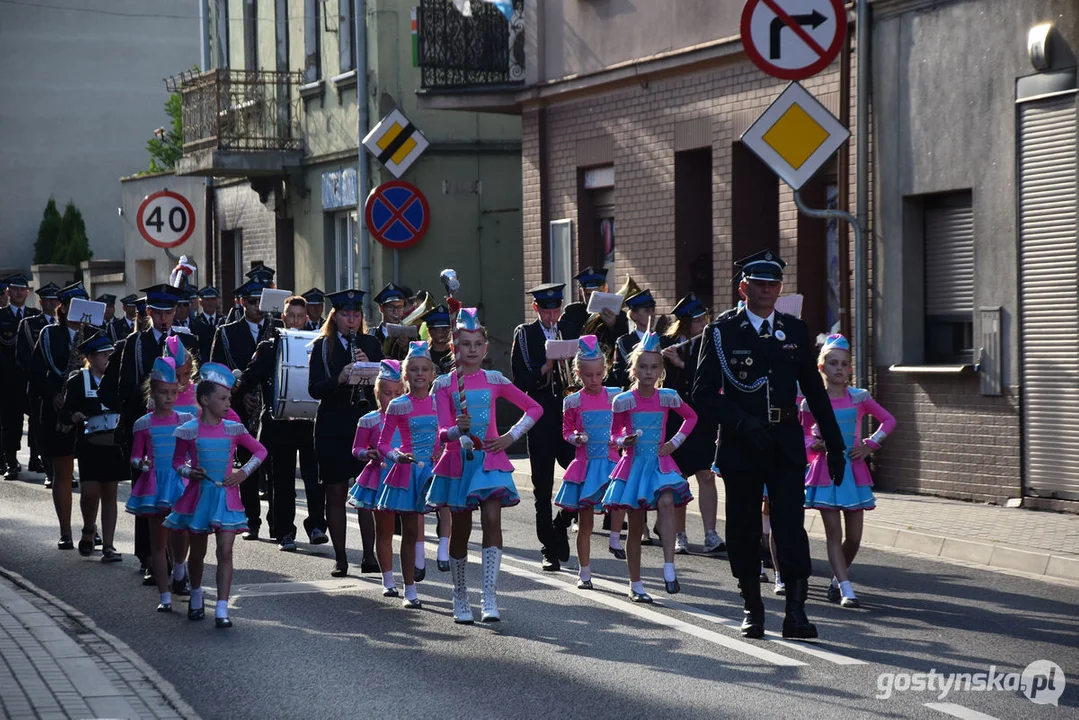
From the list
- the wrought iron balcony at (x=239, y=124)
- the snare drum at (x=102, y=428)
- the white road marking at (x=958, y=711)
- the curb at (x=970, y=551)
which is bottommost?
the curb at (x=970, y=551)

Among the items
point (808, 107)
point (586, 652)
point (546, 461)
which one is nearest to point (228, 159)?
point (808, 107)

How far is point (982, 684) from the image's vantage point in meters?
8.01

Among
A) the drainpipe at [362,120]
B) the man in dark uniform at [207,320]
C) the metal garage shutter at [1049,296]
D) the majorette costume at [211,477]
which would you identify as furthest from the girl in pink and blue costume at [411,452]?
the drainpipe at [362,120]

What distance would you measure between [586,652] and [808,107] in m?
7.07

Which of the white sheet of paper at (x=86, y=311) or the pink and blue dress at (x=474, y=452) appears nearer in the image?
the pink and blue dress at (x=474, y=452)

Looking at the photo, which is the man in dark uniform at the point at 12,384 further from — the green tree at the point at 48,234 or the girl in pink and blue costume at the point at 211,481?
the green tree at the point at 48,234

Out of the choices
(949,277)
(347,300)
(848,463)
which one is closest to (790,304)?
(848,463)

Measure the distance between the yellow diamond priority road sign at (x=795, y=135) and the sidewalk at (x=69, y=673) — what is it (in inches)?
283

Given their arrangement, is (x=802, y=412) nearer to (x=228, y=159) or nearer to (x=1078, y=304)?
(x=1078, y=304)

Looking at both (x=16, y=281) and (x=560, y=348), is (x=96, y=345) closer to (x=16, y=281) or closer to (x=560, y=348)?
(x=560, y=348)

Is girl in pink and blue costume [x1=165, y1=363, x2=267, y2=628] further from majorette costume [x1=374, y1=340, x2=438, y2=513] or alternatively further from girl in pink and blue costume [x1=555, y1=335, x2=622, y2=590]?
girl in pink and blue costume [x1=555, y1=335, x2=622, y2=590]

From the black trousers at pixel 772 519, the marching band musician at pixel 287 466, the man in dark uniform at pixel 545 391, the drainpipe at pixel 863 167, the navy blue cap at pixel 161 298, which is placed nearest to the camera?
the black trousers at pixel 772 519

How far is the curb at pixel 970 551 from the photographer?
1162 cm

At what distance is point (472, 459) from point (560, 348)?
160cm
